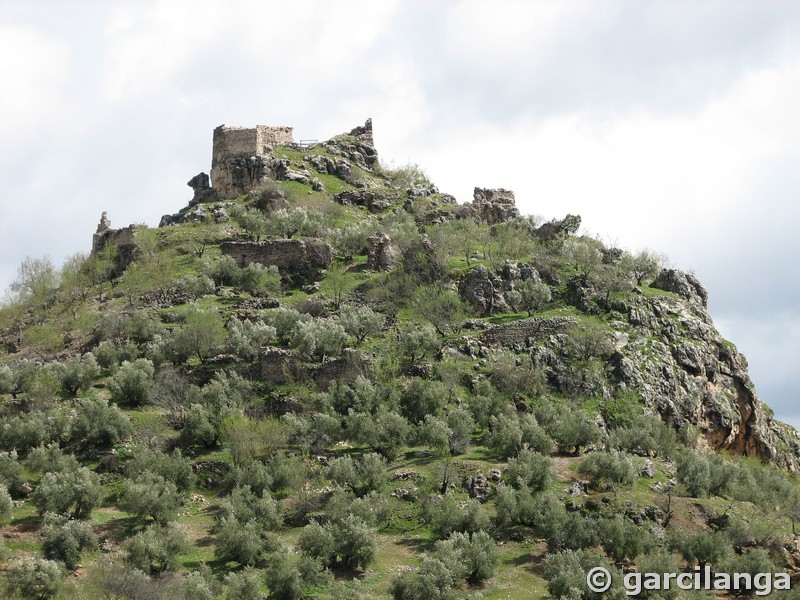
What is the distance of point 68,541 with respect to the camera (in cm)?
4025

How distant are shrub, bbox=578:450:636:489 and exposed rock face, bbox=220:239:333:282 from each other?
30.4 metres

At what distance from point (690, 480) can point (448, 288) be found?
23.0 metres

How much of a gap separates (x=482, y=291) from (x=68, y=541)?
34245 millimetres

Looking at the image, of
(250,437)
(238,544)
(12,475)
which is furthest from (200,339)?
(238,544)

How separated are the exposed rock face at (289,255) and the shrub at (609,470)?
30.4 meters

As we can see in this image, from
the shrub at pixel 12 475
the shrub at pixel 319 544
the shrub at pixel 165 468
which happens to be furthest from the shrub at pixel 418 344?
the shrub at pixel 12 475

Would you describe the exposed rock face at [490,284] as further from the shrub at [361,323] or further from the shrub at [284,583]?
the shrub at [284,583]

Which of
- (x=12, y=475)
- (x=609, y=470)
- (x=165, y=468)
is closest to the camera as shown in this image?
(x=12, y=475)

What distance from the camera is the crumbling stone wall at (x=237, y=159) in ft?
312

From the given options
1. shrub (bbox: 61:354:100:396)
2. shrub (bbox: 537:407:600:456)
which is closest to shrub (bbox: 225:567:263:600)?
shrub (bbox: 537:407:600:456)

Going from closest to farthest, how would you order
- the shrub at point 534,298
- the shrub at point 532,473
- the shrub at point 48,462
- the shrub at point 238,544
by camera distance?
1. the shrub at point 238,544
2. the shrub at point 48,462
3. the shrub at point 532,473
4. the shrub at point 534,298

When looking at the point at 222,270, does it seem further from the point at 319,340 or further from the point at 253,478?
the point at 253,478

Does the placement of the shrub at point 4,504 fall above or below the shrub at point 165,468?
below

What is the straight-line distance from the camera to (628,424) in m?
57.2
